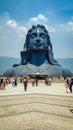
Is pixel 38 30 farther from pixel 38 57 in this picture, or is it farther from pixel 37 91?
pixel 37 91

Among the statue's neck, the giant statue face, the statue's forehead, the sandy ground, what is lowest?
the sandy ground

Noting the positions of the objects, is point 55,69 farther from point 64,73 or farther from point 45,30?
point 45,30

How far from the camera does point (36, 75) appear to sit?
241 ft

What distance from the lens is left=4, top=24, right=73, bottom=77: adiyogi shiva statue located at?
8125cm

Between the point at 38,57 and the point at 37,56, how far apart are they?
0.45m

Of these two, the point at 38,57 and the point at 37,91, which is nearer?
the point at 37,91

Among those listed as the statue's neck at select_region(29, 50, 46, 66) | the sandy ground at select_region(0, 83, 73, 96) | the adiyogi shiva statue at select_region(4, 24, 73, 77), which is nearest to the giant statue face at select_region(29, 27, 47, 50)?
the adiyogi shiva statue at select_region(4, 24, 73, 77)

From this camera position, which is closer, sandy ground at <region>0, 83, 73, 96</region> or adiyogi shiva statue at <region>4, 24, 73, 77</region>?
sandy ground at <region>0, 83, 73, 96</region>

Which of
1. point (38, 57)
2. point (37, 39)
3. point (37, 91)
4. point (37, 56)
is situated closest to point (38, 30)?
point (37, 39)

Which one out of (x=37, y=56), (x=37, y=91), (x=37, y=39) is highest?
(x=37, y=39)

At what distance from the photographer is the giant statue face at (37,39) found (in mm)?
83062

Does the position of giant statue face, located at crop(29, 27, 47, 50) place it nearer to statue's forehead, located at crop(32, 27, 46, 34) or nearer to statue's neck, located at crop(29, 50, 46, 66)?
statue's forehead, located at crop(32, 27, 46, 34)

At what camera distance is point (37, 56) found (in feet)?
282

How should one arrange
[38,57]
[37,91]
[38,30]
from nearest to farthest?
[37,91] → [38,30] → [38,57]
